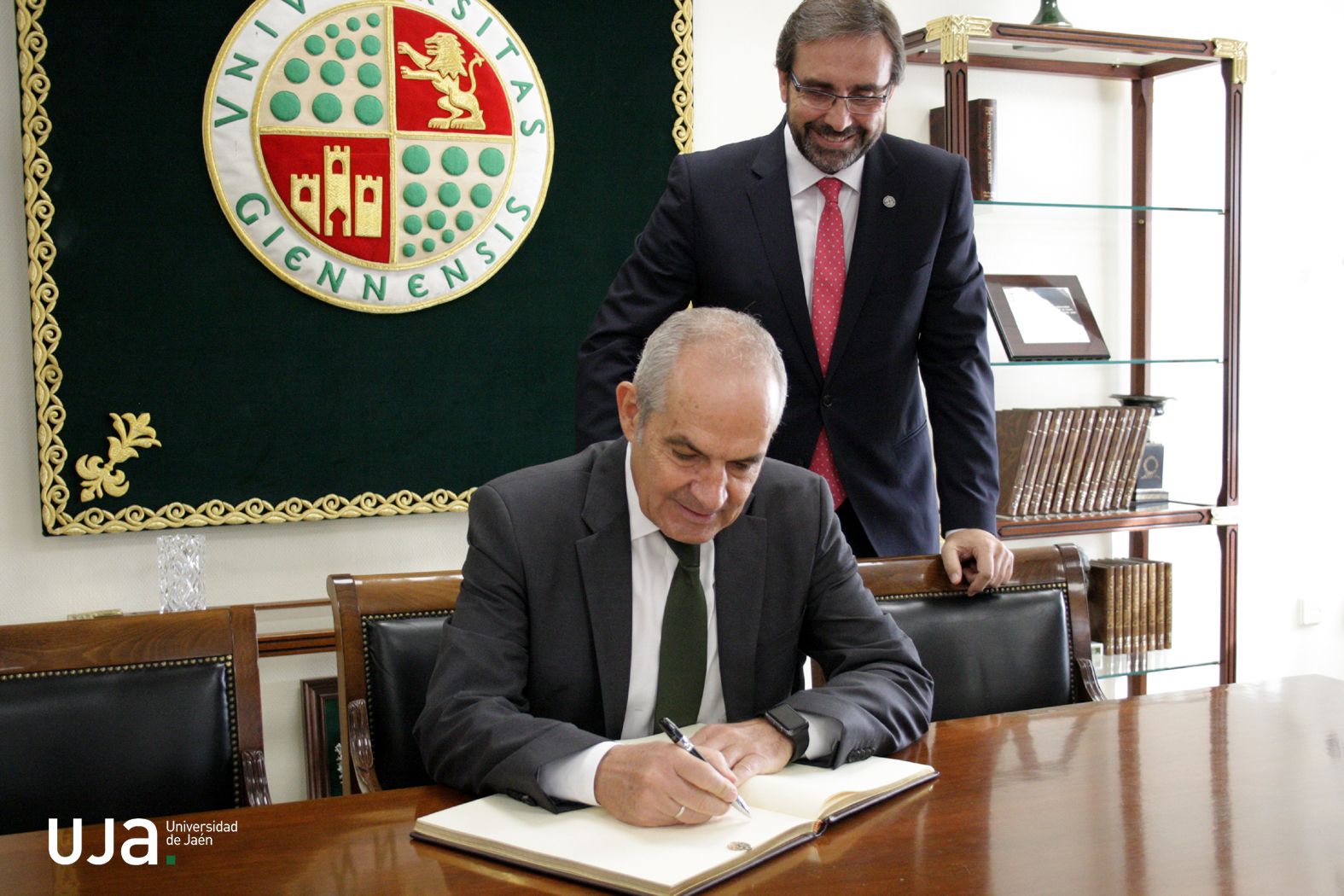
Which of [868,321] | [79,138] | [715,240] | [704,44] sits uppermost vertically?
[704,44]

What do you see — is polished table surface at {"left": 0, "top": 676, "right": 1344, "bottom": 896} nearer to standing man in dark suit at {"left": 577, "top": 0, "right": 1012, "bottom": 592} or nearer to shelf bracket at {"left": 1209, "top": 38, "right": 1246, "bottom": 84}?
standing man in dark suit at {"left": 577, "top": 0, "right": 1012, "bottom": 592}

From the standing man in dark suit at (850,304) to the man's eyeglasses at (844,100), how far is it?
13 centimetres

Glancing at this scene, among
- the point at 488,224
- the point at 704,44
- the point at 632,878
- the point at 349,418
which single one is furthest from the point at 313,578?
the point at 632,878

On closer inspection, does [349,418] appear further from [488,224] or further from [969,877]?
[969,877]

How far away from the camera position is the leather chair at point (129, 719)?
165cm

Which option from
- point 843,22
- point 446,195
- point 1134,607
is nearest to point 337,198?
point 446,195

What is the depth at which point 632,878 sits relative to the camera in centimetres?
122

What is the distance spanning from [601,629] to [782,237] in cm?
98

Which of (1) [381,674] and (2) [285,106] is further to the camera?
(2) [285,106]

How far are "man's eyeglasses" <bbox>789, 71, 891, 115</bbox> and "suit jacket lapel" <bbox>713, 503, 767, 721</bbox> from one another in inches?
31.4

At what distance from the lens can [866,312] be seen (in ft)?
8.01

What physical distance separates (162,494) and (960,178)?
2.00 metres

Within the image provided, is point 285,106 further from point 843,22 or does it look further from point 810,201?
point 843,22

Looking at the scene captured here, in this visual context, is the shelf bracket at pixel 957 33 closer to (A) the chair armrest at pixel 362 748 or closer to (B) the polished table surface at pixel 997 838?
(B) the polished table surface at pixel 997 838
